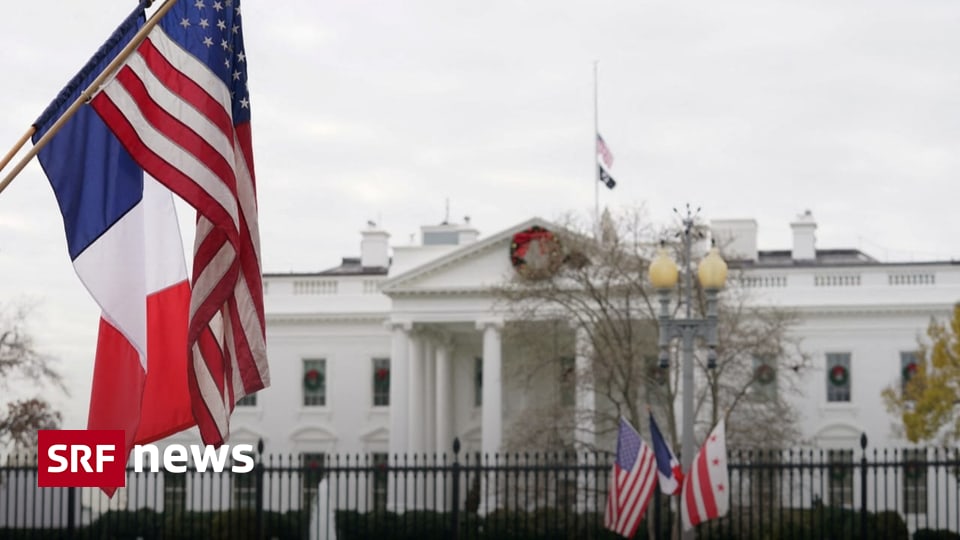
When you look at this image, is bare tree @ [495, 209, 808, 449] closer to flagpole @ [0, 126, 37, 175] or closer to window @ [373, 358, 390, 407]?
window @ [373, 358, 390, 407]

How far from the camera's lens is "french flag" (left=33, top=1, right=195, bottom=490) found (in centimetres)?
1039

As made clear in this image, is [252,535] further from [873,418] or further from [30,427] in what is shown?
[873,418]

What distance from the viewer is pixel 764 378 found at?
55.8 meters

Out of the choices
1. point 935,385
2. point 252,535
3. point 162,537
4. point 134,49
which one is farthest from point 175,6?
→ point 935,385

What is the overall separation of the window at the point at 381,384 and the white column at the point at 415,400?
3.95m

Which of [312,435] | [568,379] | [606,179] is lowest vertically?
[312,435]

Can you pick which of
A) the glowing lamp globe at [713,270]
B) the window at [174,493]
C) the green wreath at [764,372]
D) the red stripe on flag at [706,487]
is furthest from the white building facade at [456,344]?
the red stripe on flag at [706,487]

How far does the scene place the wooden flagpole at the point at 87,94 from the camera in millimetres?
9148

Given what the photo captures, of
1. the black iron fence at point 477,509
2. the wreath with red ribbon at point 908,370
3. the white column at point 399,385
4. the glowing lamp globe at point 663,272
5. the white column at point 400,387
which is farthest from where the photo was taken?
the white column at point 399,385

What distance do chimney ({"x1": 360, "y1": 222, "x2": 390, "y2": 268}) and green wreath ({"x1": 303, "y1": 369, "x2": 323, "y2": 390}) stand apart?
22.1 ft

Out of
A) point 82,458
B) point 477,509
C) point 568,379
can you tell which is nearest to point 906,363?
point 568,379

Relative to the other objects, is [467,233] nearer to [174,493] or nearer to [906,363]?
[906,363]

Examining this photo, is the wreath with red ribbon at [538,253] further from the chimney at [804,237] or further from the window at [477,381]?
the chimney at [804,237]

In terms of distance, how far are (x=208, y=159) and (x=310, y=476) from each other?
3537 centimetres
